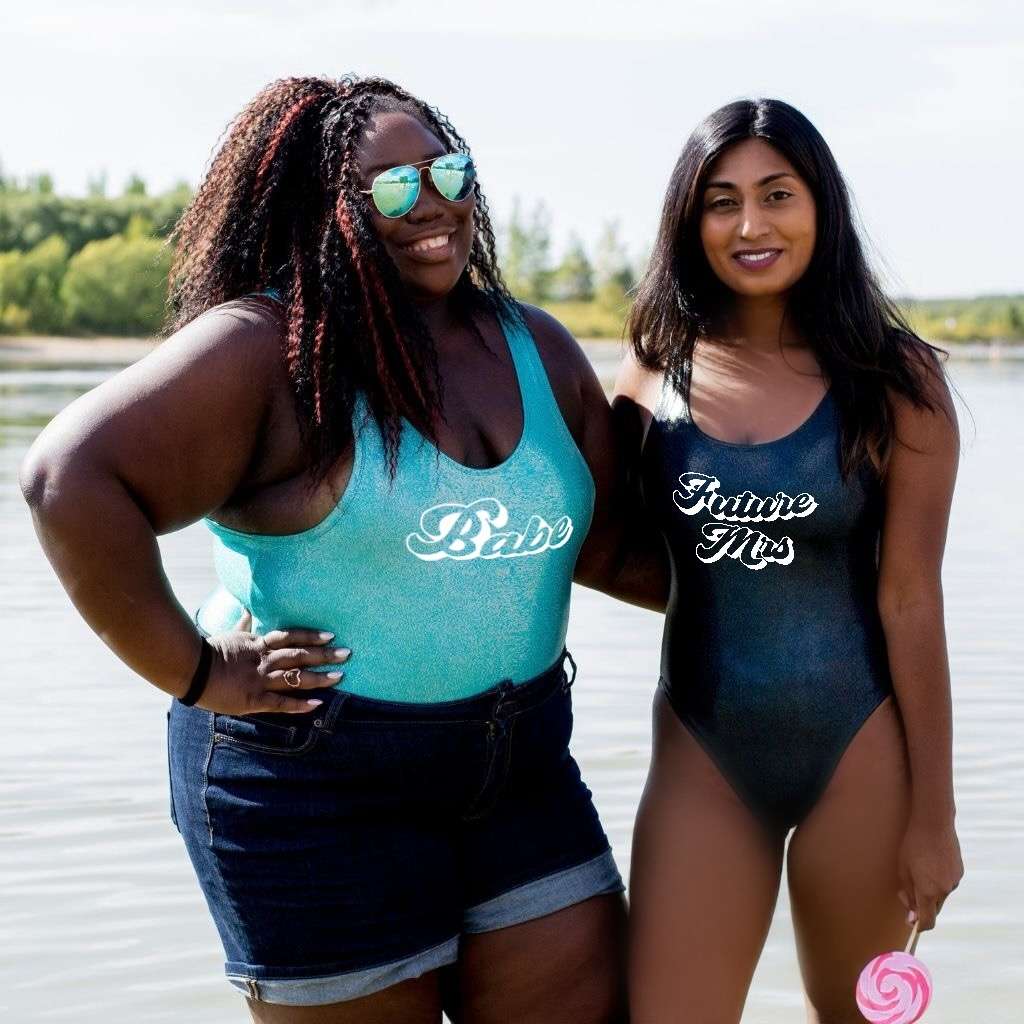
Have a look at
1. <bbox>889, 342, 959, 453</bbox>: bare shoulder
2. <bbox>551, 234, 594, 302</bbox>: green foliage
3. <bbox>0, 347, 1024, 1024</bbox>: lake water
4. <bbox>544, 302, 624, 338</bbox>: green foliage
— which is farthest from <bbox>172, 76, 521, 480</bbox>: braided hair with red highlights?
<bbox>551, 234, 594, 302</bbox>: green foliage

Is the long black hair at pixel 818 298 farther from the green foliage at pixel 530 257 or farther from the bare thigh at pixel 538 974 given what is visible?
the green foliage at pixel 530 257

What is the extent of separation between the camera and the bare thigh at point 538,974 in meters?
3.07

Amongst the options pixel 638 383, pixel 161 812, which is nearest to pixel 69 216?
pixel 161 812

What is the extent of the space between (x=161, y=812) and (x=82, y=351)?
39435 millimetres

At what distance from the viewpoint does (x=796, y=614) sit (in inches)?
127

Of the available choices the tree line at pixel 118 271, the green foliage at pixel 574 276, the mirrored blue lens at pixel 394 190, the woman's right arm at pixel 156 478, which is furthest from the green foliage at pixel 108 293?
the woman's right arm at pixel 156 478

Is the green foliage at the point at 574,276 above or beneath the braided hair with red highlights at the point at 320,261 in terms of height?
beneath

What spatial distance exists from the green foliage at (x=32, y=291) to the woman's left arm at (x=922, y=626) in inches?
1826

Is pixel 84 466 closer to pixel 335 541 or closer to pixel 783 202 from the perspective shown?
pixel 335 541

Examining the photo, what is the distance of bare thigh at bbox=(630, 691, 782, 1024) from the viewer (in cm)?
315

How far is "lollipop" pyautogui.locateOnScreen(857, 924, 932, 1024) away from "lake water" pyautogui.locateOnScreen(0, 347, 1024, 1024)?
4.80 ft

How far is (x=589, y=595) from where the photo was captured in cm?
1034

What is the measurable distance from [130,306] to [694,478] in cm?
4878

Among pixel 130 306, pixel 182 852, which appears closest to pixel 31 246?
pixel 130 306
